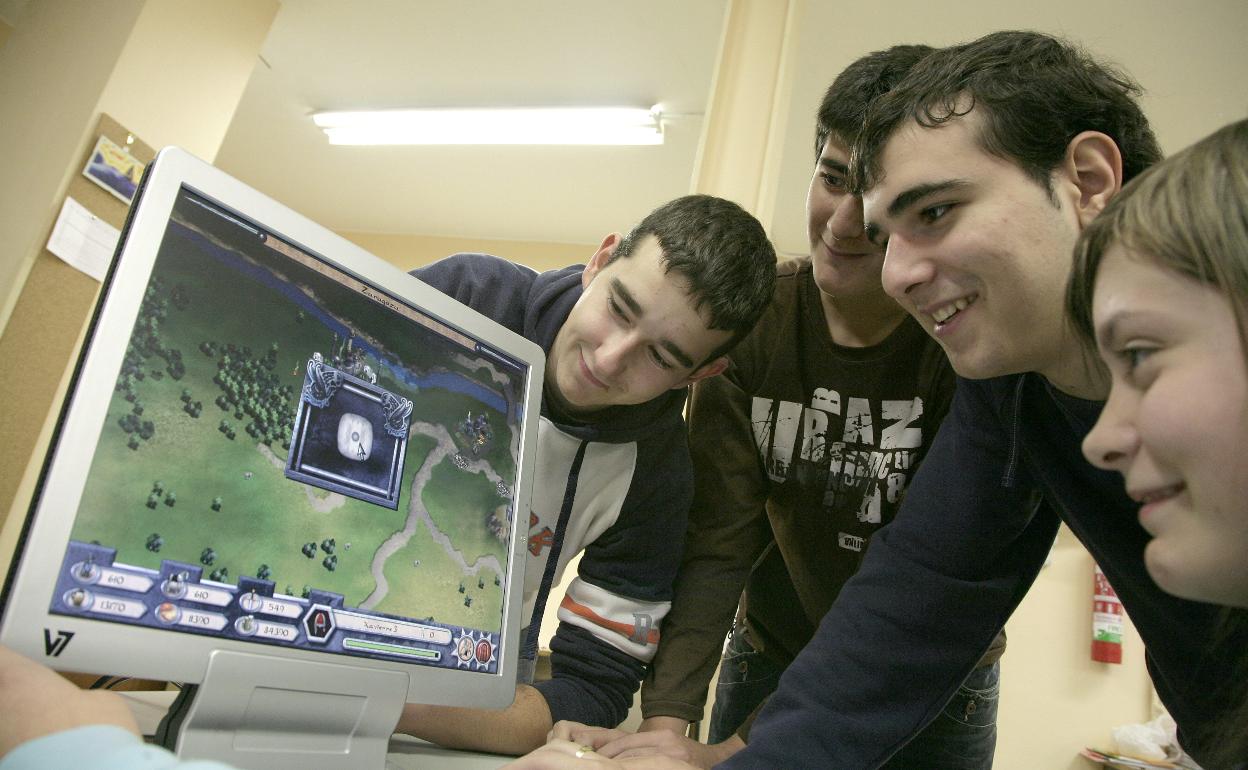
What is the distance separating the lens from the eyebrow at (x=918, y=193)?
2.48 feet

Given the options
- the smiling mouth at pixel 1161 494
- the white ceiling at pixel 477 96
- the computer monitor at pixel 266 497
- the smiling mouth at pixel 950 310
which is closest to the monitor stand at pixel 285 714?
the computer monitor at pixel 266 497

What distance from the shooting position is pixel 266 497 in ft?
1.62

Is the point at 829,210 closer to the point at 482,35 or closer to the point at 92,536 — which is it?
the point at 92,536

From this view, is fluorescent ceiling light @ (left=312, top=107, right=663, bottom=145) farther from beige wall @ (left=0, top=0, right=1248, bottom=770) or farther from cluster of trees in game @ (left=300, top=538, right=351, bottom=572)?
cluster of trees in game @ (left=300, top=538, right=351, bottom=572)

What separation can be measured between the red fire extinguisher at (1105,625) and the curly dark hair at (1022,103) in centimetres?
211

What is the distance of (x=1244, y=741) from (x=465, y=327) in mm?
625

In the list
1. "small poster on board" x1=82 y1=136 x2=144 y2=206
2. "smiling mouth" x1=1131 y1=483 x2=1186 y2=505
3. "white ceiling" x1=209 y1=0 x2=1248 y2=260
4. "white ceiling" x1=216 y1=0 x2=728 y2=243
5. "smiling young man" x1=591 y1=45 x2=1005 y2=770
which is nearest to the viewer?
"smiling mouth" x1=1131 y1=483 x2=1186 y2=505

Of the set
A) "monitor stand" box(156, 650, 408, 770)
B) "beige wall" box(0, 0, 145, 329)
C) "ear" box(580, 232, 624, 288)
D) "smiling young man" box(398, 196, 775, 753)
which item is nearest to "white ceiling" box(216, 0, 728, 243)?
"beige wall" box(0, 0, 145, 329)

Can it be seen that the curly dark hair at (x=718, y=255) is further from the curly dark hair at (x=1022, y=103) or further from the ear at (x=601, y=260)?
the curly dark hair at (x=1022, y=103)

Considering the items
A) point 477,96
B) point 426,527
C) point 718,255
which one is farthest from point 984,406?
point 477,96

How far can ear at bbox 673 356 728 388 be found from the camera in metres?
1.04

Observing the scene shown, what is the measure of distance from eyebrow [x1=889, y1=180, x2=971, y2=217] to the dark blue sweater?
8.1 inches

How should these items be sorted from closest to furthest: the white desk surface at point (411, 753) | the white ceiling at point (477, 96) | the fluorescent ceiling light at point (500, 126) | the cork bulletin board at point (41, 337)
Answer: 1. the white desk surface at point (411, 753)
2. the cork bulletin board at point (41, 337)
3. the white ceiling at point (477, 96)
4. the fluorescent ceiling light at point (500, 126)

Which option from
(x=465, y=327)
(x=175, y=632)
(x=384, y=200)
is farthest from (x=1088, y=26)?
(x=384, y=200)
